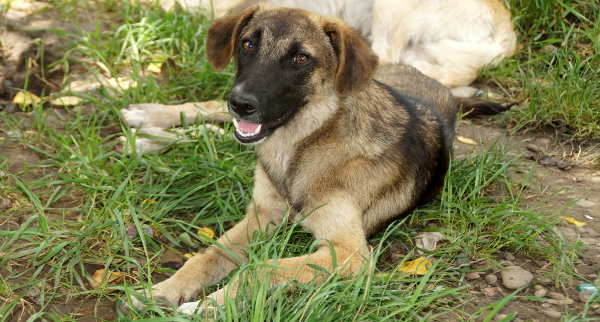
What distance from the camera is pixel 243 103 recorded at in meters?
3.10

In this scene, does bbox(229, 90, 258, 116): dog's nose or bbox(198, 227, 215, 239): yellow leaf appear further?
bbox(198, 227, 215, 239): yellow leaf

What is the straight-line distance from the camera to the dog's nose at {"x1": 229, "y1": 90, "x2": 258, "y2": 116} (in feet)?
10.1

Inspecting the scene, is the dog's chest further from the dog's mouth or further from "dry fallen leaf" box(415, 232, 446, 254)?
"dry fallen leaf" box(415, 232, 446, 254)

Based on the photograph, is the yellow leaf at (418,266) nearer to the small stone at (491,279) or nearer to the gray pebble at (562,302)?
the small stone at (491,279)

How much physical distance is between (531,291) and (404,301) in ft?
2.66

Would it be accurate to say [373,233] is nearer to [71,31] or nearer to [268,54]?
[268,54]

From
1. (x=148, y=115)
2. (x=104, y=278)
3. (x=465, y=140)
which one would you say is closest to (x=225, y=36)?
(x=148, y=115)

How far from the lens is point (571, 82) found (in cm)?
498

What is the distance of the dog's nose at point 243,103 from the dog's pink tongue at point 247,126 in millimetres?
174

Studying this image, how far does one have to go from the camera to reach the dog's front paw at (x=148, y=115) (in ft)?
15.8

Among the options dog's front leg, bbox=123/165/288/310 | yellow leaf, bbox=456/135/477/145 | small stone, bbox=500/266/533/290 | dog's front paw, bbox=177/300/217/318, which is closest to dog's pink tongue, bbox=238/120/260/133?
dog's front leg, bbox=123/165/288/310

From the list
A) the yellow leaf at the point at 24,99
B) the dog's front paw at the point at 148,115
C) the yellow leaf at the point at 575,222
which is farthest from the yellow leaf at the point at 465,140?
the yellow leaf at the point at 24,99

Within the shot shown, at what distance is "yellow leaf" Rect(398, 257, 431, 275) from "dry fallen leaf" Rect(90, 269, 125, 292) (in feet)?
5.60

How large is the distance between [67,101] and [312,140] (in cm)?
284
